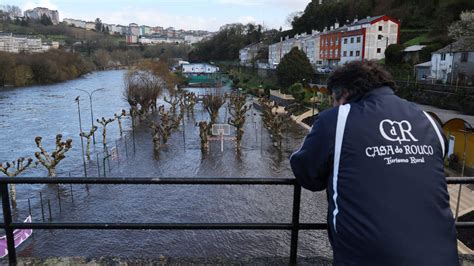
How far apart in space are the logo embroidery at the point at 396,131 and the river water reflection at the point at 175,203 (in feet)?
17.6

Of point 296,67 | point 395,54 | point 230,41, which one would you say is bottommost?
point 296,67

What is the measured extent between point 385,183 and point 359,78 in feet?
2.12

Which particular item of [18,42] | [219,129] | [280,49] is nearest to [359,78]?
[219,129]

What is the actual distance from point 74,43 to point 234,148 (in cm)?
15309

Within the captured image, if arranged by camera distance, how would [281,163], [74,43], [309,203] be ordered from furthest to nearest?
[74,43], [281,163], [309,203]

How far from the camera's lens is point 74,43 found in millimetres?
160750

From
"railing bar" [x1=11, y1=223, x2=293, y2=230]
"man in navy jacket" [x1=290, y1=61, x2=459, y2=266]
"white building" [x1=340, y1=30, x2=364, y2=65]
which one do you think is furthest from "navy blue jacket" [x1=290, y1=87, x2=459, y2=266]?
"white building" [x1=340, y1=30, x2=364, y2=65]

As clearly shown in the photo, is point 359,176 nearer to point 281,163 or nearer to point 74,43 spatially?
point 281,163

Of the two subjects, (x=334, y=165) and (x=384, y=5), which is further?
(x=384, y=5)

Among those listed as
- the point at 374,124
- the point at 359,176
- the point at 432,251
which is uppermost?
the point at 374,124

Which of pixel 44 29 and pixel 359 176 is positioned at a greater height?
pixel 44 29

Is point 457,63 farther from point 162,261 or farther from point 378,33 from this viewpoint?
point 162,261

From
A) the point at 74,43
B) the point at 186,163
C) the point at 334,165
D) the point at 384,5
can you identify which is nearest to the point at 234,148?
the point at 186,163

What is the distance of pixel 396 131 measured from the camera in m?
1.94
